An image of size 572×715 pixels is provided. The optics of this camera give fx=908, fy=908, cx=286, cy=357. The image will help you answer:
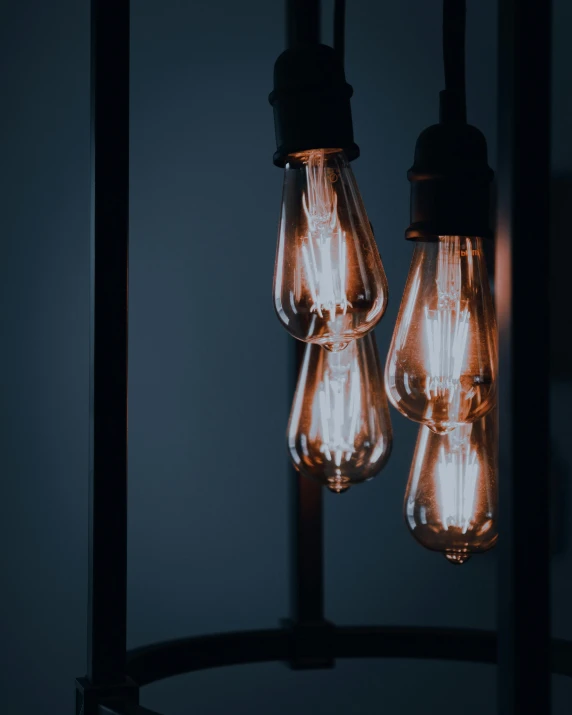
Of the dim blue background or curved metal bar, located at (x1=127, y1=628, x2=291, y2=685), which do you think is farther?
the dim blue background

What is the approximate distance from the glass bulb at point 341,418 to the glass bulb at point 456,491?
1.6 inches

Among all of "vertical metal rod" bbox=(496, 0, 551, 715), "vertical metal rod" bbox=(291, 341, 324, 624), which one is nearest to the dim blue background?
"vertical metal rod" bbox=(291, 341, 324, 624)

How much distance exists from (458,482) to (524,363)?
0.22 metres

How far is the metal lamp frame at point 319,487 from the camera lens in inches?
9.6

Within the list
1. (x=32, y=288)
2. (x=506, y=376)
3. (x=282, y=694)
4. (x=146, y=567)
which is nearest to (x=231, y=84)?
(x=32, y=288)

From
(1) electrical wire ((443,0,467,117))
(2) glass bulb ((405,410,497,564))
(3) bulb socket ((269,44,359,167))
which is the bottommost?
(2) glass bulb ((405,410,497,564))

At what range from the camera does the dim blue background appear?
868 millimetres

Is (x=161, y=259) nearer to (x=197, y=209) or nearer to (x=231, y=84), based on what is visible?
(x=197, y=209)

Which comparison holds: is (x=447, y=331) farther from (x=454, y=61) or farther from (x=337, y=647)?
(x=337, y=647)

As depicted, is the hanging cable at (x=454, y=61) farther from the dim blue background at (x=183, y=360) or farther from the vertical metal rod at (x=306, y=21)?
the dim blue background at (x=183, y=360)

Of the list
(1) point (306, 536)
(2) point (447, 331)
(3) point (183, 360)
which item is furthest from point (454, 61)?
(3) point (183, 360)

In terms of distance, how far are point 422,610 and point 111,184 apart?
0.57 m

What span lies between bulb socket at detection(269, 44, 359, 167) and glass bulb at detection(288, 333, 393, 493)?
161mm

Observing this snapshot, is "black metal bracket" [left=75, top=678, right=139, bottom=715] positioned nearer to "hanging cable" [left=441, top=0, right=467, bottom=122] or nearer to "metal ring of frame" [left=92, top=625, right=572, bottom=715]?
"metal ring of frame" [left=92, top=625, right=572, bottom=715]
